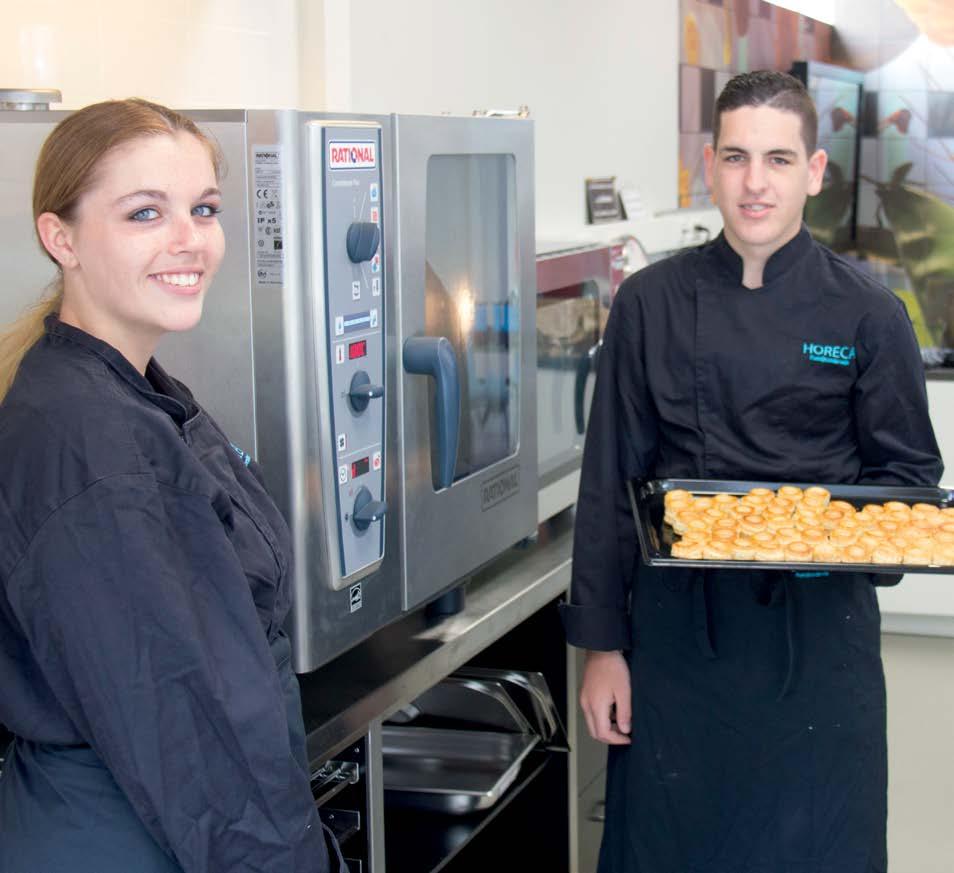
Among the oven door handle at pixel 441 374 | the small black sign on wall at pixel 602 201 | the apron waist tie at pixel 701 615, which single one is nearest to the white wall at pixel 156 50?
the oven door handle at pixel 441 374

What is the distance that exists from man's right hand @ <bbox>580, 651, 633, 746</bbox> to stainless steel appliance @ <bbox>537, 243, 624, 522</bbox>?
0.94 feet

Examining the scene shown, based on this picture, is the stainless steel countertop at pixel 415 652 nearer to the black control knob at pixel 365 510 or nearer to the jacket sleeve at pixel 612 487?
the jacket sleeve at pixel 612 487

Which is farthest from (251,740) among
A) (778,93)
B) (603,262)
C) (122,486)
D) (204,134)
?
(603,262)

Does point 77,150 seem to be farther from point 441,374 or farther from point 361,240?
point 441,374

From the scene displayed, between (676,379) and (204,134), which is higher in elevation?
(204,134)

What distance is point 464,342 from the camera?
5.76 ft

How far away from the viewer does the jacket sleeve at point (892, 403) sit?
71.9 inches

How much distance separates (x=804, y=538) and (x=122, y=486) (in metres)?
0.91

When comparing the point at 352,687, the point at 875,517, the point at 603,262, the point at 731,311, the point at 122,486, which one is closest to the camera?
the point at 122,486

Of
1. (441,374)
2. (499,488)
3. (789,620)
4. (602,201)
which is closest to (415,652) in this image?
(499,488)

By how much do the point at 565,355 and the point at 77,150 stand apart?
1.25 meters

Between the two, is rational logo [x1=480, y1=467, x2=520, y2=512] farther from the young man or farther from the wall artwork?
the wall artwork

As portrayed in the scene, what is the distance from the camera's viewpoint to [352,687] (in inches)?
62.8

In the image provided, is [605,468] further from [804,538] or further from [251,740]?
[251,740]
